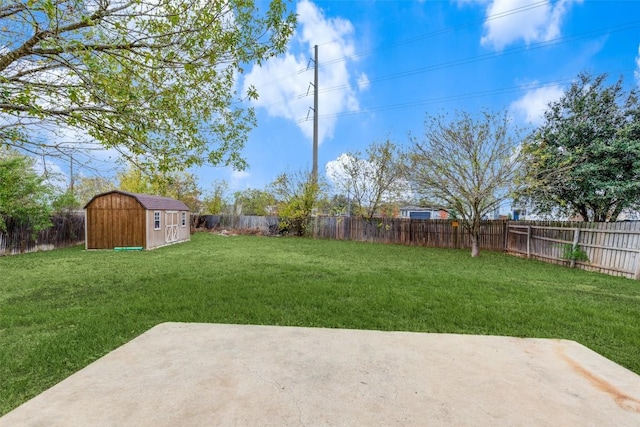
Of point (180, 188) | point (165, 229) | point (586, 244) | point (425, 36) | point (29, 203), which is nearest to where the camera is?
point (586, 244)

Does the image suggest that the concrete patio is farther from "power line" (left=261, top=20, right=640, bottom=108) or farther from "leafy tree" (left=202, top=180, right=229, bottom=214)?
"leafy tree" (left=202, top=180, right=229, bottom=214)

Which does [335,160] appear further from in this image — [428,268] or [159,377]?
[159,377]

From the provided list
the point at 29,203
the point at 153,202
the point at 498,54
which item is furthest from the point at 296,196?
the point at 498,54

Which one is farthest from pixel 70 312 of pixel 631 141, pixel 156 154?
pixel 631 141

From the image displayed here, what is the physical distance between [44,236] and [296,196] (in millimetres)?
10714

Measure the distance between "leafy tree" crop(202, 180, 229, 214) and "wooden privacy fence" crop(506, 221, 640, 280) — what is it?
17.5 meters

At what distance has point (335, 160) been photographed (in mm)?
16906

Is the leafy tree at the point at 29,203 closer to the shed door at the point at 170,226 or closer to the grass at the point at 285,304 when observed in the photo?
the grass at the point at 285,304

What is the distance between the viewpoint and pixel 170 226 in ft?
43.6

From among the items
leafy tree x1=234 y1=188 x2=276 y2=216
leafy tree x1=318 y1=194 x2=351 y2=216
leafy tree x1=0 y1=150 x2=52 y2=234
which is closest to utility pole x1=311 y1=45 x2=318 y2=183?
leafy tree x1=318 y1=194 x2=351 y2=216

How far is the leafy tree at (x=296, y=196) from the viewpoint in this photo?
55.2 ft

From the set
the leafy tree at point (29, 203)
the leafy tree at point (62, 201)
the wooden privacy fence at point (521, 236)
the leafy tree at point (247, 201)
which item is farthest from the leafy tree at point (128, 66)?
the leafy tree at point (247, 201)

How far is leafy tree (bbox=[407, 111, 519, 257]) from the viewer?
9312 millimetres

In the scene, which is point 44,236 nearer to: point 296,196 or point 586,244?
point 296,196
